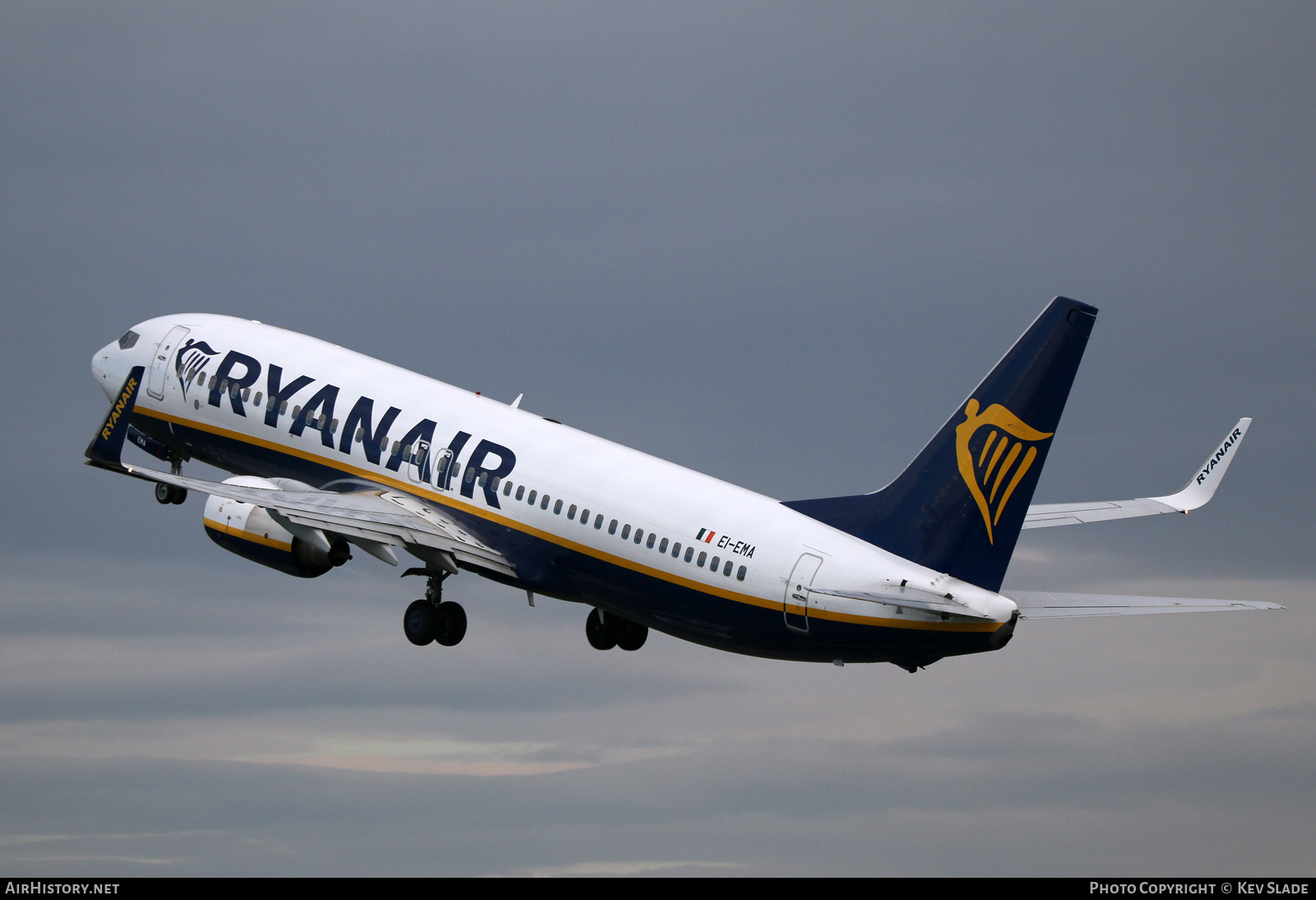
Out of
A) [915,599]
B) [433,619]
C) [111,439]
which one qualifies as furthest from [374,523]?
[915,599]

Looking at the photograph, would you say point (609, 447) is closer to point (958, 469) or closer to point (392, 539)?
point (392, 539)

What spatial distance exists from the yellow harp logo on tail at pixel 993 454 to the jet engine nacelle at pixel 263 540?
57.8 ft

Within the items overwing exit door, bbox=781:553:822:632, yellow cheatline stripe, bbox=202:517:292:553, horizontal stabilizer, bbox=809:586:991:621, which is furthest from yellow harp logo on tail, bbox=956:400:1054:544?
yellow cheatline stripe, bbox=202:517:292:553

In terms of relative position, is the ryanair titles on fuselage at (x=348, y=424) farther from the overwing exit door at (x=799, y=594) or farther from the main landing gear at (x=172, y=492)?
the overwing exit door at (x=799, y=594)

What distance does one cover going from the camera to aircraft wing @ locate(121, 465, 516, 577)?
139 feet

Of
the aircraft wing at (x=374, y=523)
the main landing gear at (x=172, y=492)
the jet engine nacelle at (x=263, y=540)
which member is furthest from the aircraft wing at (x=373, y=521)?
the main landing gear at (x=172, y=492)

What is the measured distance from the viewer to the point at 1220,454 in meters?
43.7

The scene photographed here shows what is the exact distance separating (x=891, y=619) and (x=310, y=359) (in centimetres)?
2041

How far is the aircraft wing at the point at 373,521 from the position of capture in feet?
139

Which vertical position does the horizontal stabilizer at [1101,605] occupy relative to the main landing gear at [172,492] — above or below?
below

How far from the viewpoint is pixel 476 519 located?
4388 cm

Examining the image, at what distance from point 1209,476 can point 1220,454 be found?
80cm

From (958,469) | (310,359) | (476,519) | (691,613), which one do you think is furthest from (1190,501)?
(310,359)

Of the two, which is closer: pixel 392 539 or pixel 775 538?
pixel 775 538
